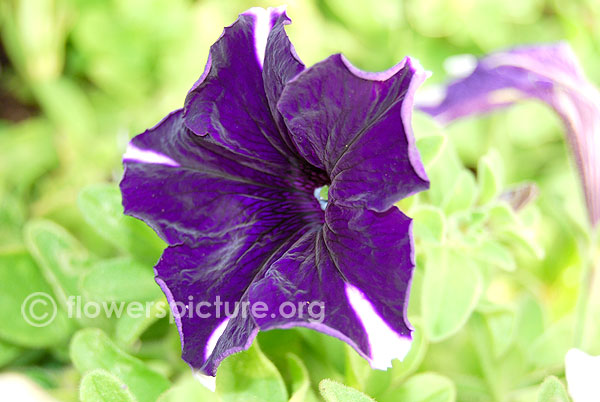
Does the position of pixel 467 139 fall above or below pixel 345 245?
above

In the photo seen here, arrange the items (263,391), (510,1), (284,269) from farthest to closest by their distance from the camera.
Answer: (510,1), (263,391), (284,269)

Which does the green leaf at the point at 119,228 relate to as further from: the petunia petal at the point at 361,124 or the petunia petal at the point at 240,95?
the petunia petal at the point at 361,124

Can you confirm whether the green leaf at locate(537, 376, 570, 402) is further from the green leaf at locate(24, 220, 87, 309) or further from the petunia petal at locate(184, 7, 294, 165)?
the green leaf at locate(24, 220, 87, 309)

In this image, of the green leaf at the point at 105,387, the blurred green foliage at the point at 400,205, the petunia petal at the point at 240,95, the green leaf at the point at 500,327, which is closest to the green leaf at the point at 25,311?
the blurred green foliage at the point at 400,205

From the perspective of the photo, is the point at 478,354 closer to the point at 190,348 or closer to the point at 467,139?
the point at 190,348

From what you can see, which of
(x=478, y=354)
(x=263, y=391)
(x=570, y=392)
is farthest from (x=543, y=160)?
(x=263, y=391)

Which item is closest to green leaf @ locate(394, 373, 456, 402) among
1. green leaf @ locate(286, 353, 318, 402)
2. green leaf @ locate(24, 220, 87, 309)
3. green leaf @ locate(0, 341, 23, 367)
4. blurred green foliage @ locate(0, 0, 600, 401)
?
blurred green foliage @ locate(0, 0, 600, 401)
